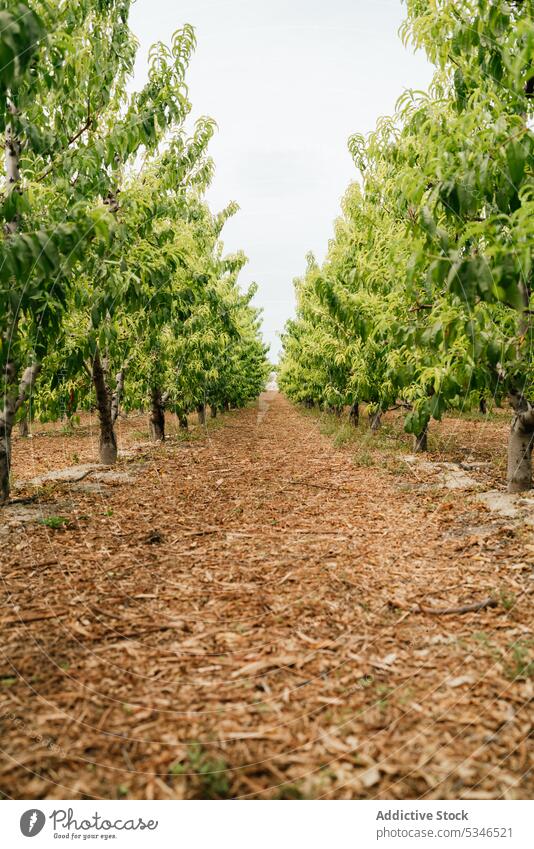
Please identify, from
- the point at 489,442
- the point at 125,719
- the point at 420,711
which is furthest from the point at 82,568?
the point at 489,442

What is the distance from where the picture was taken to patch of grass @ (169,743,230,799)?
2.39 m

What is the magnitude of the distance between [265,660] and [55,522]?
13.9ft

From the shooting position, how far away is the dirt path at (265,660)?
2.50 metres

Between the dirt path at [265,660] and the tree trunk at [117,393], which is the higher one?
the tree trunk at [117,393]

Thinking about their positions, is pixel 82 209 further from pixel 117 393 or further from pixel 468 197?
pixel 117 393

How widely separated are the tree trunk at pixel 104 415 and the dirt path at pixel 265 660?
423cm

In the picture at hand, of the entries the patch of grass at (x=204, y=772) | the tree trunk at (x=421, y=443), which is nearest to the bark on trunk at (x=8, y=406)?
the patch of grass at (x=204, y=772)

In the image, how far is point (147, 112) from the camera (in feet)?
27.3

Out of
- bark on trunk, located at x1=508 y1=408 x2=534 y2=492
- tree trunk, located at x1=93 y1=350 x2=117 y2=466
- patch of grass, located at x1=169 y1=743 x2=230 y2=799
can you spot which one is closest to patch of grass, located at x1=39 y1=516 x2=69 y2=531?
tree trunk, located at x1=93 y1=350 x2=117 y2=466

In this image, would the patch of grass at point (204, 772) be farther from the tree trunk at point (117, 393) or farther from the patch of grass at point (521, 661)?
the tree trunk at point (117, 393)

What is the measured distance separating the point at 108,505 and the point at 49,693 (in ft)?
17.0

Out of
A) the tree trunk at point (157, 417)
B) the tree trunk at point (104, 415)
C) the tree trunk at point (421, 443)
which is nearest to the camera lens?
the tree trunk at point (104, 415)

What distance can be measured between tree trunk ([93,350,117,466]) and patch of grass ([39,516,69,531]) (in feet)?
14.0

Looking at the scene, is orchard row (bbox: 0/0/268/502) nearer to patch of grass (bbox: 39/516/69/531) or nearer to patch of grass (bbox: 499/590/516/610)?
patch of grass (bbox: 39/516/69/531)
